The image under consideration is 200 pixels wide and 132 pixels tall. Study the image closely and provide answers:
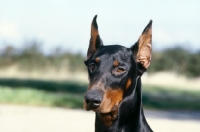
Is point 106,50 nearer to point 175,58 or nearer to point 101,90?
point 101,90

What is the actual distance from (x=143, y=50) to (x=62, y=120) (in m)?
9.55

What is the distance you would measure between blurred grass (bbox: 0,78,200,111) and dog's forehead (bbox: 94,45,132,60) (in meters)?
12.9

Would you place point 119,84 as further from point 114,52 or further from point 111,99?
point 114,52

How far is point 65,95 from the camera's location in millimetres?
19703

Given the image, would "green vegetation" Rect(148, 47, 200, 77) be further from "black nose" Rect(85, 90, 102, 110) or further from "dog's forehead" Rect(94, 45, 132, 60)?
"black nose" Rect(85, 90, 102, 110)

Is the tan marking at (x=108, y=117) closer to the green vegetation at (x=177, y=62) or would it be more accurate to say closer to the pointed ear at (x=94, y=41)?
the pointed ear at (x=94, y=41)

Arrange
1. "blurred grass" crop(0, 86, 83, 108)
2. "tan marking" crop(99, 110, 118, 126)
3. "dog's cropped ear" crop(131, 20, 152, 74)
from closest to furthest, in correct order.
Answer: "tan marking" crop(99, 110, 118, 126) < "dog's cropped ear" crop(131, 20, 152, 74) < "blurred grass" crop(0, 86, 83, 108)

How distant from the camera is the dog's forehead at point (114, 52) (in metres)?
4.43

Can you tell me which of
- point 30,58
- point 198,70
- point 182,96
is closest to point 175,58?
point 198,70

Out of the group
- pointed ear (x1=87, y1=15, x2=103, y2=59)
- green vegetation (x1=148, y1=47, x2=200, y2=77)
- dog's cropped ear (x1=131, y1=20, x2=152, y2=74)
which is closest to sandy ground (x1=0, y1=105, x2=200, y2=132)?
pointed ear (x1=87, y1=15, x2=103, y2=59)

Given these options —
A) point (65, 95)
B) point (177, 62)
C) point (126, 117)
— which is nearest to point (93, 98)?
point (126, 117)

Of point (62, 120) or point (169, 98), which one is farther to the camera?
point (169, 98)

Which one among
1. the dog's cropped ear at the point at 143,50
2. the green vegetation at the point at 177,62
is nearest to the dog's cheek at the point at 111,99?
the dog's cropped ear at the point at 143,50

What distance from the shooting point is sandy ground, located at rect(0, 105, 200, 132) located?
12.3 meters
